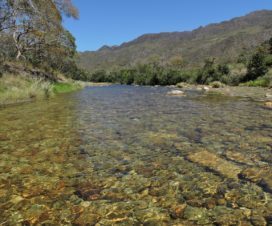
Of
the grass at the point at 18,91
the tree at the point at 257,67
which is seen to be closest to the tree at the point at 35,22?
the grass at the point at 18,91

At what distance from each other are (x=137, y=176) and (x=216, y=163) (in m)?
1.65

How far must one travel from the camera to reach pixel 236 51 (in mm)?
123875

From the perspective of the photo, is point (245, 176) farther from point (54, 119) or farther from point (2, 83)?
point (2, 83)

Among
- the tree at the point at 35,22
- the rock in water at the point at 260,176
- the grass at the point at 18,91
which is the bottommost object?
the rock in water at the point at 260,176

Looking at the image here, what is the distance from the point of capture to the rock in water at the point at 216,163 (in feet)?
16.9

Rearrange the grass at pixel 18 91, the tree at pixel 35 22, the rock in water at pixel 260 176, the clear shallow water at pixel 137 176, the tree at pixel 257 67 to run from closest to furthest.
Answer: the clear shallow water at pixel 137 176, the rock in water at pixel 260 176, the grass at pixel 18 91, the tree at pixel 35 22, the tree at pixel 257 67

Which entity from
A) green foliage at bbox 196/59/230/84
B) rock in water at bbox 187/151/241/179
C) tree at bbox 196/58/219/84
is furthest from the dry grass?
tree at bbox 196/58/219/84

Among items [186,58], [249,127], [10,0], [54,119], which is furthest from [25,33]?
[186,58]

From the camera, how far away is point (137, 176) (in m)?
5.02

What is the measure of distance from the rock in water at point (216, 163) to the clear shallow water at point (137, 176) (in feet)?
0.05

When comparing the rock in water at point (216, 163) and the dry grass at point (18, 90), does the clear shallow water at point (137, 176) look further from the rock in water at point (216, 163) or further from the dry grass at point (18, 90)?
the dry grass at point (18, 90)

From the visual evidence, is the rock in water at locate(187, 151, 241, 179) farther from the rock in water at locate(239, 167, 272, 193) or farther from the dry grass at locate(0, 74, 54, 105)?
the dry grass at locate(0, 74, 54, 105)

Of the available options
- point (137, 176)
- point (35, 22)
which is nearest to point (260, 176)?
point (137, 176)

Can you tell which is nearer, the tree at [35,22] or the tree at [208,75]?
the tree at [35,22]
